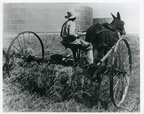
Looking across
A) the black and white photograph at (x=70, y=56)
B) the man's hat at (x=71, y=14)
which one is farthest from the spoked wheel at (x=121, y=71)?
the man's hat at (x=71, y=14)

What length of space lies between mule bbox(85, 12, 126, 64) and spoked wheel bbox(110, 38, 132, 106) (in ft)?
0.36

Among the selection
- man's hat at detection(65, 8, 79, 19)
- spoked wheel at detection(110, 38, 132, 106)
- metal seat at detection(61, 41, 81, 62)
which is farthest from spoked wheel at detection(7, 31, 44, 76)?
spoked wheel at detection(110, 38, 132, 106)

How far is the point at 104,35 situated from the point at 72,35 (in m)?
0.37

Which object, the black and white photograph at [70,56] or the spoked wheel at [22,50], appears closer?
the black and white photograph at [70,56]

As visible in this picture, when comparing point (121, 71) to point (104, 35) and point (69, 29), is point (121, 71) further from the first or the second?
point (69, 29)

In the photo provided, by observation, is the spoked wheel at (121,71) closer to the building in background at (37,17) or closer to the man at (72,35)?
the man at (72,35)

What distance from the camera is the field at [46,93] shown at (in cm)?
293

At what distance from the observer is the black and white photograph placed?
293 cm

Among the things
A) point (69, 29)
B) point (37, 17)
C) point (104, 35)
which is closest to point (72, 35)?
point (69, 29)

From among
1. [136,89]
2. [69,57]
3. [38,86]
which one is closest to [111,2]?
[69,57]

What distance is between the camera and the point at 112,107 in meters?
2.90

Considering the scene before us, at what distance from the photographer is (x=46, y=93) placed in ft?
9.82

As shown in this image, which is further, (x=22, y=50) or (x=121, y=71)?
→ (x=22, y=50)

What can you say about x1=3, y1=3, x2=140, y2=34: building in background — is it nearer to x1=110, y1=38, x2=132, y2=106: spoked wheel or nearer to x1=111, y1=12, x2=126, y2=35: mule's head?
x1=111, y1=12, x2=126, y2=35: mule's head
